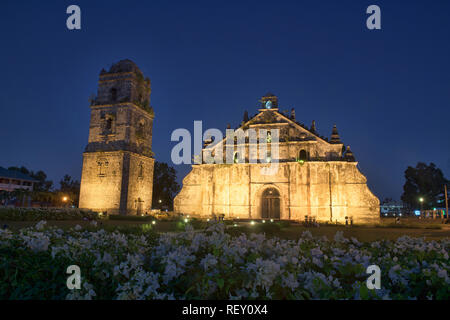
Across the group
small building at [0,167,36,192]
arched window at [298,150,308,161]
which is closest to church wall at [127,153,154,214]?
arched window at [298,150,308,161]

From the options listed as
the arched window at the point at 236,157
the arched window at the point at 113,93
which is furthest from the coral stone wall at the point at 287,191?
the arched window at the point at 113,93

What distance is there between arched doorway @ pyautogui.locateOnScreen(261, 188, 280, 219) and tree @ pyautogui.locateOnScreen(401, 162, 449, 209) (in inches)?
1845

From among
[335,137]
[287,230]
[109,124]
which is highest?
[109,124]

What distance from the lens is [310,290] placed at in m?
2.80

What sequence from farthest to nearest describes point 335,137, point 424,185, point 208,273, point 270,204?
point 424,185 < point 270,204 < point 335,137 < point 208,273

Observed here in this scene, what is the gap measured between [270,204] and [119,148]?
17958mm

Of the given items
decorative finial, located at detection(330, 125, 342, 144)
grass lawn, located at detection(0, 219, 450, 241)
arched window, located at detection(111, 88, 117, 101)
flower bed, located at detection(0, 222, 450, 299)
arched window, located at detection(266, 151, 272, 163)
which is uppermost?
arched window, located at detection(111, 88, 117, 101)

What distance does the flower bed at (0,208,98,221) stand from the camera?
Result: 21.7 metres

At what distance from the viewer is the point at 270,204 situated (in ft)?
109

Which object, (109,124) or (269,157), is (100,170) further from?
(269,157)

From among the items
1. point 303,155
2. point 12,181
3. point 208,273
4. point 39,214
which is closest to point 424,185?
point 303,155

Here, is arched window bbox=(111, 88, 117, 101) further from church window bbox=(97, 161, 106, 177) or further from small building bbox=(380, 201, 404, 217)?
small building bbox=(380, 201, 404, 217)

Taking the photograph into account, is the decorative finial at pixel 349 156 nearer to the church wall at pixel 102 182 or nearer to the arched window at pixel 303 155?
the arched window at pixel 303 155
